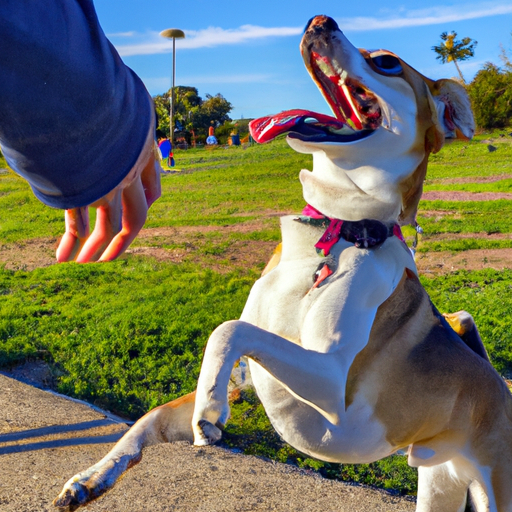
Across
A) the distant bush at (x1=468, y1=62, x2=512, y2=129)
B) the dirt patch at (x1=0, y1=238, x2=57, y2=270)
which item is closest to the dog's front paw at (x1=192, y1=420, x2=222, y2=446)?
the dirt patch at (x1=0, y1=238, x2=57, y2=270)

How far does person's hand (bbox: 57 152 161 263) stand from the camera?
1125 millimetres

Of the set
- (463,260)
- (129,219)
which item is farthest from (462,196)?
(129,219)

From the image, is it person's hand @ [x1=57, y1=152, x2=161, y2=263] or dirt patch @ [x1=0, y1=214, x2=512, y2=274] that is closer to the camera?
person's hand @ [x1=57, y1=152, x2=161, y2=263]

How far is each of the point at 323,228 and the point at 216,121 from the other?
933 inches

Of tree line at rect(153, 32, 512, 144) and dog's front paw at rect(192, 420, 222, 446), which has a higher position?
tree line at rect(153, 32, 512, 144)

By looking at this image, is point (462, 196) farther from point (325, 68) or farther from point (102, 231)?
point (102, 231)

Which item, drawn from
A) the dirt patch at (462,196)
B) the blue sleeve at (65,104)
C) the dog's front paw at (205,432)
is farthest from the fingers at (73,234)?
the dirt patch at (462,196)

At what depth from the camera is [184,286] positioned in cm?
760

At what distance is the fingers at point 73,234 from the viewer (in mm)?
1167

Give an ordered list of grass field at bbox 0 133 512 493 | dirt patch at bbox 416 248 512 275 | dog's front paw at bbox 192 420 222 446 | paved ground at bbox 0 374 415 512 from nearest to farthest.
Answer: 1. dog's front paw at bbox 192 420 222 446
2. paved ground at bbox 0 374 415 512
3. grass field at bbox 0 133 512 493
4. dirt patch at bbox 416 248 512 275

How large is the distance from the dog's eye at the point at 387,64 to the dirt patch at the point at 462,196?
9.57 metres

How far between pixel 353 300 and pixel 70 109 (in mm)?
1336

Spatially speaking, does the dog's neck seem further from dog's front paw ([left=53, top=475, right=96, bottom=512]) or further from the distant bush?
the distant bush

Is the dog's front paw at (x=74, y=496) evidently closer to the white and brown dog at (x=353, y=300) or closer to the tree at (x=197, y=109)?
the white and brown dog at (x=353, y=300)
